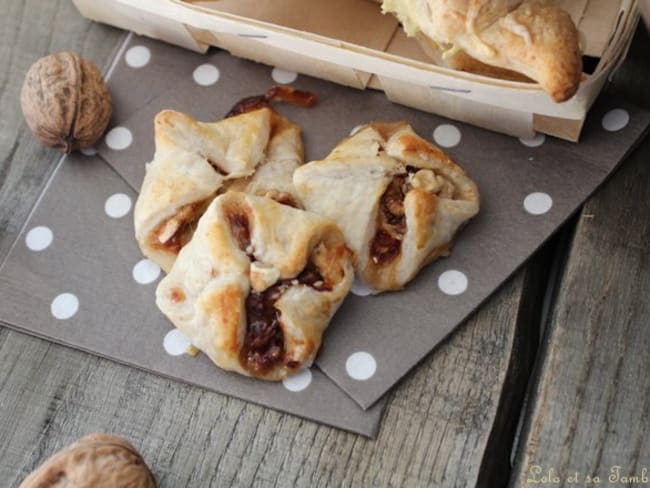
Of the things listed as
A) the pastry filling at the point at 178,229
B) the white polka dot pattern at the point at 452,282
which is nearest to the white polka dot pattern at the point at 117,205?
the pastry filling at the point at 178,229

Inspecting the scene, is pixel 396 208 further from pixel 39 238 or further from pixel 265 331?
pixel 39 238

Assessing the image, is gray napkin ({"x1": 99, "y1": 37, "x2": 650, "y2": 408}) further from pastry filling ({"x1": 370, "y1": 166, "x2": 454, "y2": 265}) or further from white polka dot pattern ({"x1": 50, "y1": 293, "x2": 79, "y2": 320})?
white polka dot pattern ({"x1": 50, "y1": 293, "x2": 79, "y2": 320})

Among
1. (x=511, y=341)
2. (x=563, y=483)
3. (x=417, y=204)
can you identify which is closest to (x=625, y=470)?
(x=563, y=483)

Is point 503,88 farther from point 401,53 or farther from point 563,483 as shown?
point 563,483

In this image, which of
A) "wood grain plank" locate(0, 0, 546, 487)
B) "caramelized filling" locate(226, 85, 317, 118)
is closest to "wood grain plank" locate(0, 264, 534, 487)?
"wood grain plank" locate(0, 0, 546, 487)

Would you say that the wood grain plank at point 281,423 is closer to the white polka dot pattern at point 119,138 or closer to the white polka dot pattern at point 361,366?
the white polka dot pattern at point 361,366

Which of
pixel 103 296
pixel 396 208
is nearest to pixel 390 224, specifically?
pixel 396 208

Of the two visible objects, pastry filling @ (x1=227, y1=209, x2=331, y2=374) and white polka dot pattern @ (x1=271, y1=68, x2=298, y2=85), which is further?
white polka dot pattern @ (x1=271, y1=68, x2=298, y2=85)
